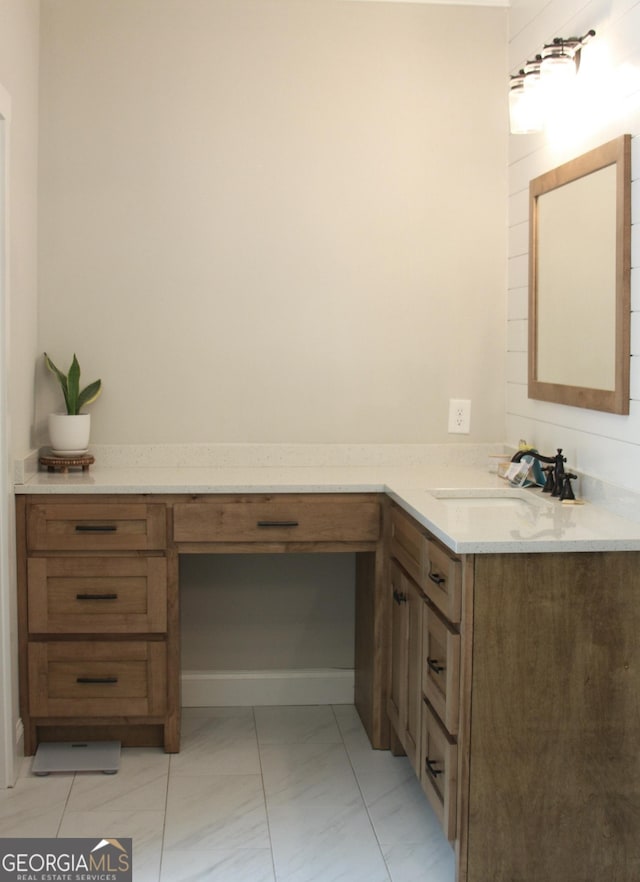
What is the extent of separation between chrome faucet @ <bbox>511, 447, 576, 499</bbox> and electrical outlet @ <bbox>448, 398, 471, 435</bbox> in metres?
0.60

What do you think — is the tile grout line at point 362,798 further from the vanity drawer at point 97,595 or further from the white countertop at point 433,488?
the white countertop at point 433,488

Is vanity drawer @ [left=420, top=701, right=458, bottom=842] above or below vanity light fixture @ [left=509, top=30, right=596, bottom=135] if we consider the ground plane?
below

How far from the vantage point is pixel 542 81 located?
309cm

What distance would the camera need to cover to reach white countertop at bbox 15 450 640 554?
239cm

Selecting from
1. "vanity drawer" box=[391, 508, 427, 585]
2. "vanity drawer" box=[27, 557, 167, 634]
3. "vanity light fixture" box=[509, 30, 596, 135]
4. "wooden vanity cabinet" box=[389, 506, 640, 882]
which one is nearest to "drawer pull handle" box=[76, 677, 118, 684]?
"vanity drawer" box=[27, 557, 167, 634]

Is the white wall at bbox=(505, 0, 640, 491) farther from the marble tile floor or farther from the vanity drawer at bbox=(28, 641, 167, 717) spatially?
the vanity drawer at bbox=(28, 641, 167, 717)

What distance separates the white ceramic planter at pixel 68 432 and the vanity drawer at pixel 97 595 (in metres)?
0.42

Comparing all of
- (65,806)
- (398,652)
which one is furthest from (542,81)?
(65,806)

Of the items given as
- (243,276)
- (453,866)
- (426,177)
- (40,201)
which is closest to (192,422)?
(243,276)

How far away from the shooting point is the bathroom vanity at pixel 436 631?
2.39m

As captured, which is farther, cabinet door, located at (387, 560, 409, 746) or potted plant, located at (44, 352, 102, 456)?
potted plant, located at (44, 352, 102, 456)

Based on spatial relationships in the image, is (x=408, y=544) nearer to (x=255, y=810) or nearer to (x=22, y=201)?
(x=255, y=810)

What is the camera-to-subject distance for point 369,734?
133 inches
